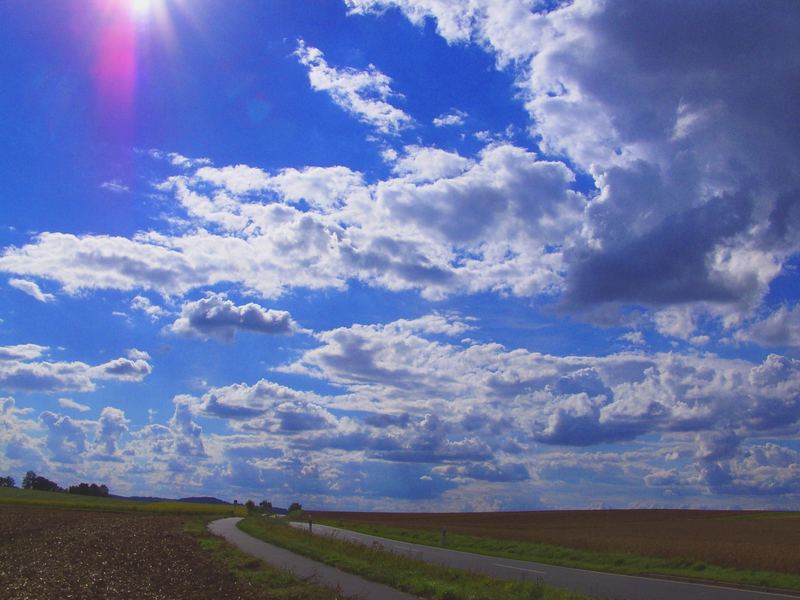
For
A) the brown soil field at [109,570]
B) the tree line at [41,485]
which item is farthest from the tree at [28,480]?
the brown soil field at [109,570]

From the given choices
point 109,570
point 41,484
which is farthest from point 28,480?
point 109,570

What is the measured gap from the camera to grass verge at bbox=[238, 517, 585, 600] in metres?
18.3

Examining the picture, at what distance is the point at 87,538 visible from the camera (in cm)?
3847

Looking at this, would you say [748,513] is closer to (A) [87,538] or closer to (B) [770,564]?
(B) [770,564]

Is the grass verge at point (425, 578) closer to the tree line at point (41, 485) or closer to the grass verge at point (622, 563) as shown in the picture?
the grass verge at point (622, 563)

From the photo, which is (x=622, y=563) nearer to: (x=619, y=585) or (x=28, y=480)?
(x=619, y=585)

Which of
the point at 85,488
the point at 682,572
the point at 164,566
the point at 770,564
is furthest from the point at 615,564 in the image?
the point at 85,488

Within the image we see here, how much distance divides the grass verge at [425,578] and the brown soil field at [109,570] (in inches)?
172

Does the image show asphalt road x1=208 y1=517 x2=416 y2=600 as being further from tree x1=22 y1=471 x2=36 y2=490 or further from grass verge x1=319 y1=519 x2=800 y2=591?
tree x1=22 y1=471 x2=36 y2=490

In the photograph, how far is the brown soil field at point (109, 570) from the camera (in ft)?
61.1

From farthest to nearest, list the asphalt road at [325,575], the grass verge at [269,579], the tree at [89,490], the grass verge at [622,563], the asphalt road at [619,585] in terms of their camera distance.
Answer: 1. the tree at [89,490]
2. the grass verge at [622,563]
3. the asphalt road at [619,585]
4. the asphalt road at [325,575]
5. the grass verge at [269,579]

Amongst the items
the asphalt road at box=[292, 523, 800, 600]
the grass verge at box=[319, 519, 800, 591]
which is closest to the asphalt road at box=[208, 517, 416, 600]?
the asphalt road at box=[292, 523, 800, 600]

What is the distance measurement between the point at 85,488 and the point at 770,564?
167m

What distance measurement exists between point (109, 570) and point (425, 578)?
10391 millimetres
